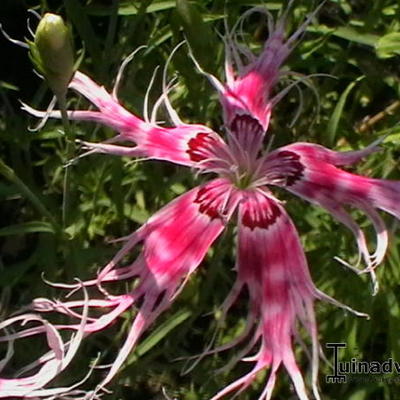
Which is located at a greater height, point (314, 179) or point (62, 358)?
point (314, 179)

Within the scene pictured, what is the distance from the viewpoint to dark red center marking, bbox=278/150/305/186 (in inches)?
69.2

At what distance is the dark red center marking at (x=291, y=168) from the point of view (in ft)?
5.77

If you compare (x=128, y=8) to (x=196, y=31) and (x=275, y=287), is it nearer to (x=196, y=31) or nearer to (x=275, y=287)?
(x=196, y=31)

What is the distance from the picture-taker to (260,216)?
172 cm

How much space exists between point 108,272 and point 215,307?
31 centimetres

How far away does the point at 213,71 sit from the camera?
6.40 ft

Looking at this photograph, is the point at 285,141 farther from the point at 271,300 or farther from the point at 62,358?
the point at 62,358

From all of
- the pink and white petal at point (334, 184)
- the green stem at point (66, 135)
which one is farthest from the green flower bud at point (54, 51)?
the pink and white petal at point (334, 184)

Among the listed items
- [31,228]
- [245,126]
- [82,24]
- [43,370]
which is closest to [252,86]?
[245,126]

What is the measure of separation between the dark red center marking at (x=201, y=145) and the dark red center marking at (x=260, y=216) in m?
0.12

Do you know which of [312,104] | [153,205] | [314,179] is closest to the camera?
[314,179]

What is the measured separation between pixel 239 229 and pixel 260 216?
0.04 m

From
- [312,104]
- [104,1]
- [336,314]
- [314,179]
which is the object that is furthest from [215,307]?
[104,1]

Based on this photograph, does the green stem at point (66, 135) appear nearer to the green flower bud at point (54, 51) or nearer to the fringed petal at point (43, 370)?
the green flower bud at point (54, 51)
